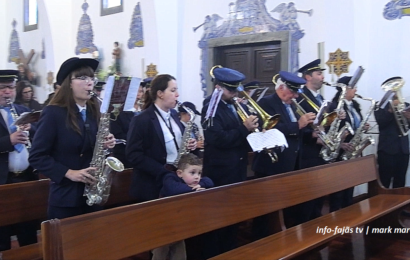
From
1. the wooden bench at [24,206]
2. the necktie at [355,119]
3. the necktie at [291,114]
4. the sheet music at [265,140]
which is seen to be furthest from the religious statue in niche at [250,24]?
the wooden bench at [24,206]

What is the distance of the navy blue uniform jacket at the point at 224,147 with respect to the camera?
3410 mm

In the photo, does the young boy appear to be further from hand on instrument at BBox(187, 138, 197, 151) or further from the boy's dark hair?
hand on instrument at BBox(187, 138, 197, 151)

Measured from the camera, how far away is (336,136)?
4.62 metres

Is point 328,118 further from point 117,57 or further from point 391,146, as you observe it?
point 117,57

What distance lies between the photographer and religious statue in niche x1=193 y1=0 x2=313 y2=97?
729 centimetres

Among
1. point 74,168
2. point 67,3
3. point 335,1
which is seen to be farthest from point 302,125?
point 67,3

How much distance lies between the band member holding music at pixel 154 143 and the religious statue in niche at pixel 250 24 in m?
4.49

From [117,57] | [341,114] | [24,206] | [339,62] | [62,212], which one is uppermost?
[117,57]

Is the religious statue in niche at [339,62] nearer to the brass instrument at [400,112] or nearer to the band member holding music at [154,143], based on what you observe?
the brass instrument at [400,112]

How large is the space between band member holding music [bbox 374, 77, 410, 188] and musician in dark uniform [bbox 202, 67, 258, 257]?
2520 millimetres

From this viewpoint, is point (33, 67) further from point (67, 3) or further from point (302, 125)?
point (302, 125)

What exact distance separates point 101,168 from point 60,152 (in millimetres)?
277

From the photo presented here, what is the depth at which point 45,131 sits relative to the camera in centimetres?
253

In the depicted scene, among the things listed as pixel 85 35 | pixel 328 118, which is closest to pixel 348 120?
pixel 328 118
